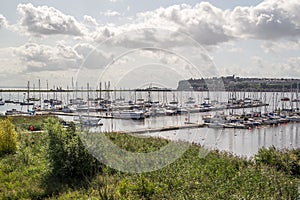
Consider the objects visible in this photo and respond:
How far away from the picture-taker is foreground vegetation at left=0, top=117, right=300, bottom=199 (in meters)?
7.21

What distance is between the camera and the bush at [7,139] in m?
14.0

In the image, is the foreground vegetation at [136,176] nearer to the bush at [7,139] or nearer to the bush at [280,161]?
the bush at [280,161]

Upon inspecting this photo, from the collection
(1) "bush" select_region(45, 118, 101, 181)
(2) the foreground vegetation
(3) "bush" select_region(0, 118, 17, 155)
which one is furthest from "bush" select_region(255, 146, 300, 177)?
(3) "bush" select_region(0, 118, 17, 155)

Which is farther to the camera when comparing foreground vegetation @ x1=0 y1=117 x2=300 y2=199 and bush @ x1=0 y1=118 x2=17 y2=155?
bush @ x1=0 y1=118 x2=17 y2=155

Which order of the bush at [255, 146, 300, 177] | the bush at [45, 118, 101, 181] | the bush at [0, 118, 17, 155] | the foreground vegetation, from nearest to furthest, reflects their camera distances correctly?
the foreground vegetation
the bush at [45, 118, 101, 181]
the bush at [255, 146, 300, 177]
the bush at [0, 118, 17, 155]

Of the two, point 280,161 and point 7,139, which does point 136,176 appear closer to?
point 280,161

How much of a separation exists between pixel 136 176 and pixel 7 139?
7900 mm

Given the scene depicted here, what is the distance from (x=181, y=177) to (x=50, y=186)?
3847 millimetres

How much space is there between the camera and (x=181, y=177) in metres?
8.37

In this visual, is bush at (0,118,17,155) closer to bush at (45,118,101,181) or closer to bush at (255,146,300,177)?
bush at (45,118,101,181)

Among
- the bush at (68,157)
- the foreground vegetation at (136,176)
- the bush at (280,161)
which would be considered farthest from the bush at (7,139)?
the bush at (280,161)

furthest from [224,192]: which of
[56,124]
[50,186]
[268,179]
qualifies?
[56,124]

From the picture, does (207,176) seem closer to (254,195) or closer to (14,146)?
(254,195)

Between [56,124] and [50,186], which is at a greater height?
[56,124]
